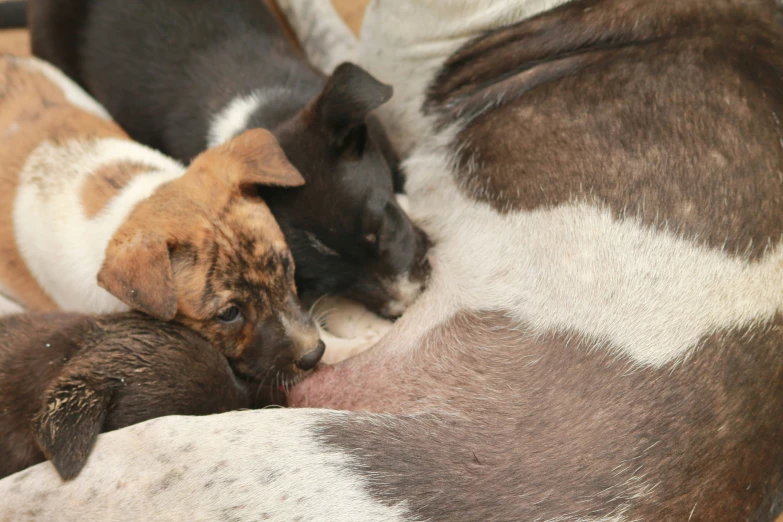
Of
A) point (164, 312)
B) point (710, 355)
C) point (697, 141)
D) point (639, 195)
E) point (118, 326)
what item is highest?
point (697, 141)

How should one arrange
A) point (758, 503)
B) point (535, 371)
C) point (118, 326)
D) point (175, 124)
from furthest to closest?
1. point (175, 124)
2. point (118, 326)
3. point (535, 371)
4. point (758, 503)

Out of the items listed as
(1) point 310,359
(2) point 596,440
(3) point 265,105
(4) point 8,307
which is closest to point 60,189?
(4) point 8,307

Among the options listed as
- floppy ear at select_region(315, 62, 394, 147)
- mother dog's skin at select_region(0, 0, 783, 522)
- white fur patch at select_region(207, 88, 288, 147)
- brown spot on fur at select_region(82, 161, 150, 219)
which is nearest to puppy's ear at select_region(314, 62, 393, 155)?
floppy ear at select_region(315, 62, 394, 147)

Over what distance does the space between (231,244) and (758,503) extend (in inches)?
68.3

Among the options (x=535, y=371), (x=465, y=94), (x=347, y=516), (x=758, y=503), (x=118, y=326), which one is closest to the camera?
(x=347, y=516)

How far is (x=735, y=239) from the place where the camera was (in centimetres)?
203

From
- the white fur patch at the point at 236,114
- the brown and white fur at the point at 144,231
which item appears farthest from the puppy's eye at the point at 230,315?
the white fur patch at the point at 236,114

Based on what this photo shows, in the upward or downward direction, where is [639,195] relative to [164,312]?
upward

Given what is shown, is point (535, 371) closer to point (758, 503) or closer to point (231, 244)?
point (758, 503)

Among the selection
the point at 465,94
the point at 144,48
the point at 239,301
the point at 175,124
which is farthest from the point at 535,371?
the point at 144,48

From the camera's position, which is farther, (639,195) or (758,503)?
(639,195)

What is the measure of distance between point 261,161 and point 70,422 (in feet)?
3.41

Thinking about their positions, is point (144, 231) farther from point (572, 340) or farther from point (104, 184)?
point (572, 340)

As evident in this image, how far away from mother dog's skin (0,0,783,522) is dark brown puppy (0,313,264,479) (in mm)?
151
